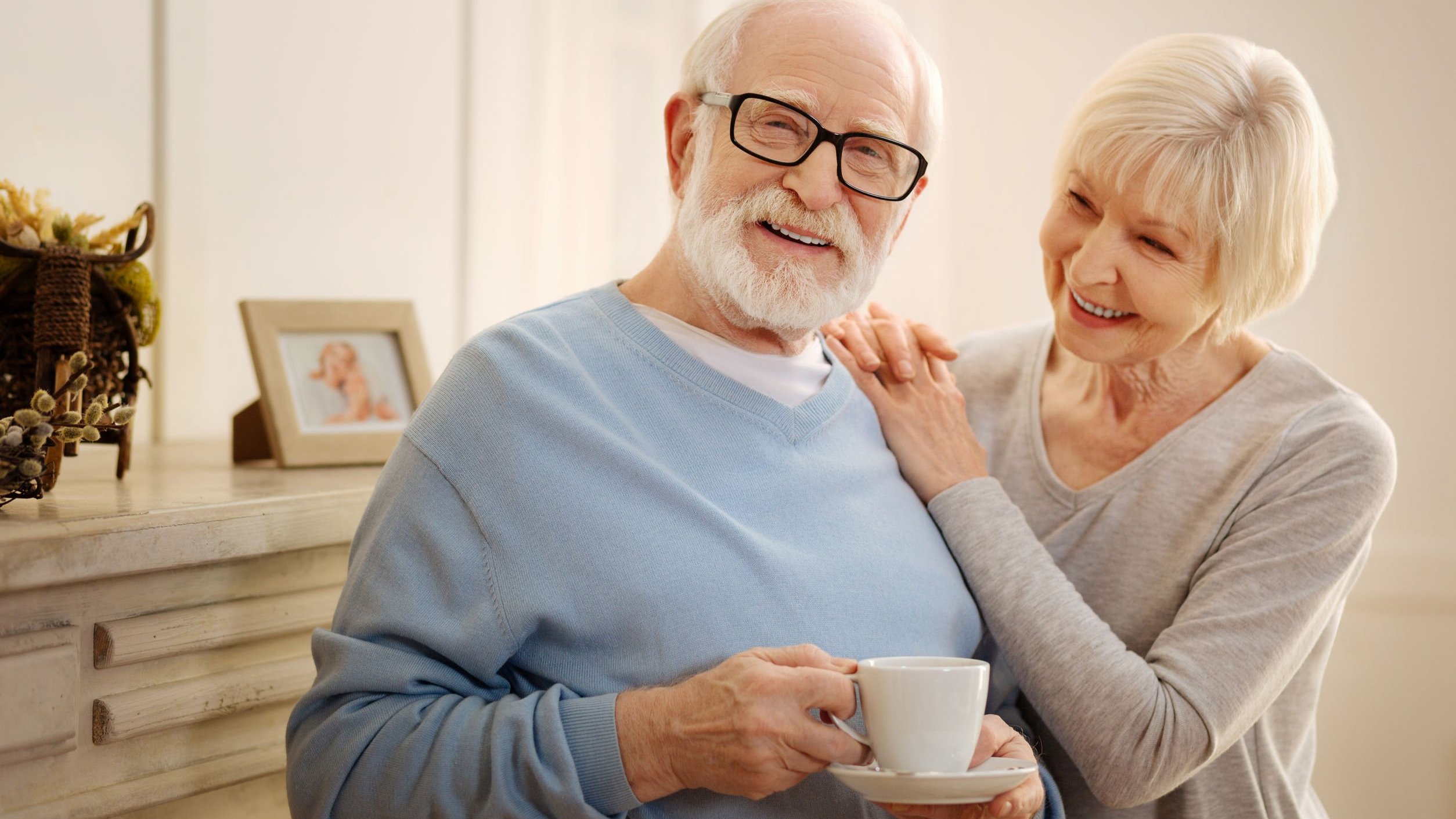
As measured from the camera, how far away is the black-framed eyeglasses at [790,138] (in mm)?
1256

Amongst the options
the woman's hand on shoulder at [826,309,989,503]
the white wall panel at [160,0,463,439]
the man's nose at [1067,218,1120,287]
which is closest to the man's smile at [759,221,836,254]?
the woman's hand on shoulder at [826,309,989,503]

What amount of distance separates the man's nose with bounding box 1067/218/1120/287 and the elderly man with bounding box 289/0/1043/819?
226 millimetres

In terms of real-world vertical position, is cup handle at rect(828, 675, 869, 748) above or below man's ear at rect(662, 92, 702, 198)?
below

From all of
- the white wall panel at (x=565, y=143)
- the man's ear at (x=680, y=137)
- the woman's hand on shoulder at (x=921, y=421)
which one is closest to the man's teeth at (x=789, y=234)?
the man's ear at (x=680, y=137)

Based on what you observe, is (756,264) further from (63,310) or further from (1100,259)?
(63,310)

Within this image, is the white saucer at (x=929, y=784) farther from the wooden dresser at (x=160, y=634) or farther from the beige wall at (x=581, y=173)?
the beige wall at (x=581, y=173)

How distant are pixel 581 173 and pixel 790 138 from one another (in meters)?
1.54

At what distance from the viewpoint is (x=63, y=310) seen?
123 cm

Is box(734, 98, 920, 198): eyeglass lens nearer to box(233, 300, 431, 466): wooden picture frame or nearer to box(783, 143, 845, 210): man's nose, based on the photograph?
box(783, 143, 845, 210): man's nose

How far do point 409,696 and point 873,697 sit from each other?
Answer: 0.43 meters

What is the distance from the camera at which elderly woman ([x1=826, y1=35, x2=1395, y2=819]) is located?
4.17 ft

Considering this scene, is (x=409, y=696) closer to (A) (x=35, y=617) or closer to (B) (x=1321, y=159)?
(A) (x=35, y=617)

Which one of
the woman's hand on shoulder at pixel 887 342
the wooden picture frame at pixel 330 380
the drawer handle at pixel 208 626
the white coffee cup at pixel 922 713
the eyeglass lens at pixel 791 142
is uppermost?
the eyeglass lens at pixel 791 142

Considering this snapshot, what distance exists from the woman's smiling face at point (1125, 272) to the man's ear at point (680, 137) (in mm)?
496
